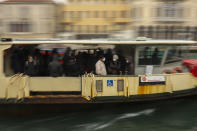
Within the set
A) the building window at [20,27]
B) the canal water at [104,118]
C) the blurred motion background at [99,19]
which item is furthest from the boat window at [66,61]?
the building window at [20,27]

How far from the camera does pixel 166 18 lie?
139ft

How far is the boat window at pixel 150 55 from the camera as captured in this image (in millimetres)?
8016

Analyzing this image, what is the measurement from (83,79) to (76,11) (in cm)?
4745

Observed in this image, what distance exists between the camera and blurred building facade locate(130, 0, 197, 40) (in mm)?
41709

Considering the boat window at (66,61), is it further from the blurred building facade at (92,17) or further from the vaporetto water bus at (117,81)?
the blurred building facade at (92,17)

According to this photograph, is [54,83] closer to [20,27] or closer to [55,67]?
[55,67]

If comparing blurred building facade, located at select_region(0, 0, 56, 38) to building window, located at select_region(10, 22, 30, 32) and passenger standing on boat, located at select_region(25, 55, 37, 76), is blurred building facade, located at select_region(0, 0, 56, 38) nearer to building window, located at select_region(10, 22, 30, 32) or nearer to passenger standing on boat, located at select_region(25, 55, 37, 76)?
building window, located at select_region(10, 22, 30, 32)

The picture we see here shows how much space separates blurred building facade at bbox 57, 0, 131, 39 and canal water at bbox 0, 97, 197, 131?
44.4 meters

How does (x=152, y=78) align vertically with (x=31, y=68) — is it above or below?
below

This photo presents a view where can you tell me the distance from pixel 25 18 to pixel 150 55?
140 feet

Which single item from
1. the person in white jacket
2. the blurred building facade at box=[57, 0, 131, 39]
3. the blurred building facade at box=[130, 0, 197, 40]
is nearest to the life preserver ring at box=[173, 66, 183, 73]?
the person in white jacket

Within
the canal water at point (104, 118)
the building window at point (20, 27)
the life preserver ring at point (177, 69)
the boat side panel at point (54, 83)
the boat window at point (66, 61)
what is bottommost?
the canal water at point (104, 118)

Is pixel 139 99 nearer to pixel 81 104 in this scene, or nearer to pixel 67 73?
pixel 81 104

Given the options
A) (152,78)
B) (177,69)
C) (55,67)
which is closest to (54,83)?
(55,67)
